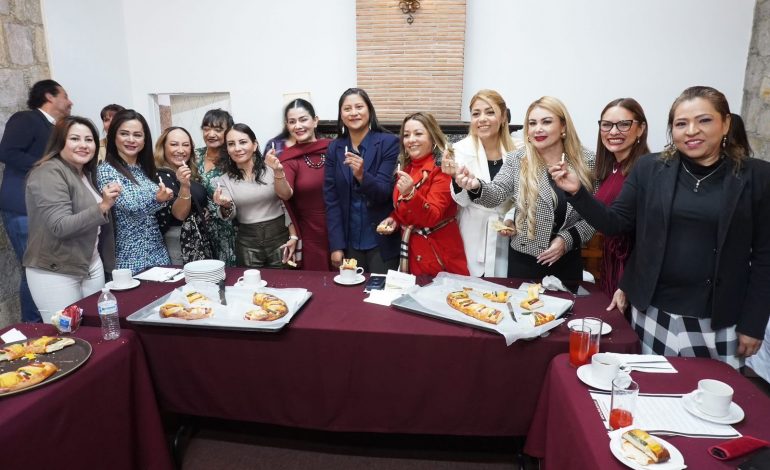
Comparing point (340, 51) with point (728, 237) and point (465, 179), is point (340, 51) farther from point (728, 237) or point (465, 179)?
point (728, 237)

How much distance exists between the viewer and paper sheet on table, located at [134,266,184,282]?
93.6 inches

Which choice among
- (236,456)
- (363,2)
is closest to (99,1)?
(363,2)

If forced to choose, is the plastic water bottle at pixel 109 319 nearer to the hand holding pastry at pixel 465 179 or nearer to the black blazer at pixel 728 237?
the hand holding pastry at pixel 465 179

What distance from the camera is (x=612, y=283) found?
7.52 feet

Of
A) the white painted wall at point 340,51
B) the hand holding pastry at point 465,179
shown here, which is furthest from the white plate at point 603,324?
the white painted wall at point 340,51

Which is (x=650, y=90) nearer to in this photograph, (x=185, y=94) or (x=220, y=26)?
(x=220, y=26)

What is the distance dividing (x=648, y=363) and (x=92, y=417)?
1847 mm

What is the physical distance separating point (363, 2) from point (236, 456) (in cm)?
353

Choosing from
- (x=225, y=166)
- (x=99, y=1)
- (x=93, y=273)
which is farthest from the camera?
(x=99, y=1)

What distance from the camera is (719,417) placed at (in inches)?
51.0

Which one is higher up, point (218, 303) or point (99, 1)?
point (99, 1)

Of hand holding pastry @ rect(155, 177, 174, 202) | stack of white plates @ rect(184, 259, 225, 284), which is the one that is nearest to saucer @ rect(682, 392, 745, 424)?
stack of white plates @ rect(184, 259, 225, 284)

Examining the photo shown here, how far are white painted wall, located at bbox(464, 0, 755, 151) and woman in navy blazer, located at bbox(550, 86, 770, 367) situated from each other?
2527mm

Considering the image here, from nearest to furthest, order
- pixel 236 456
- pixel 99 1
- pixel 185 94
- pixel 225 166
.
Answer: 1. pixel 236 456
2. pixel 225 166
3. pixel 99 1
4. pixel 185 94
